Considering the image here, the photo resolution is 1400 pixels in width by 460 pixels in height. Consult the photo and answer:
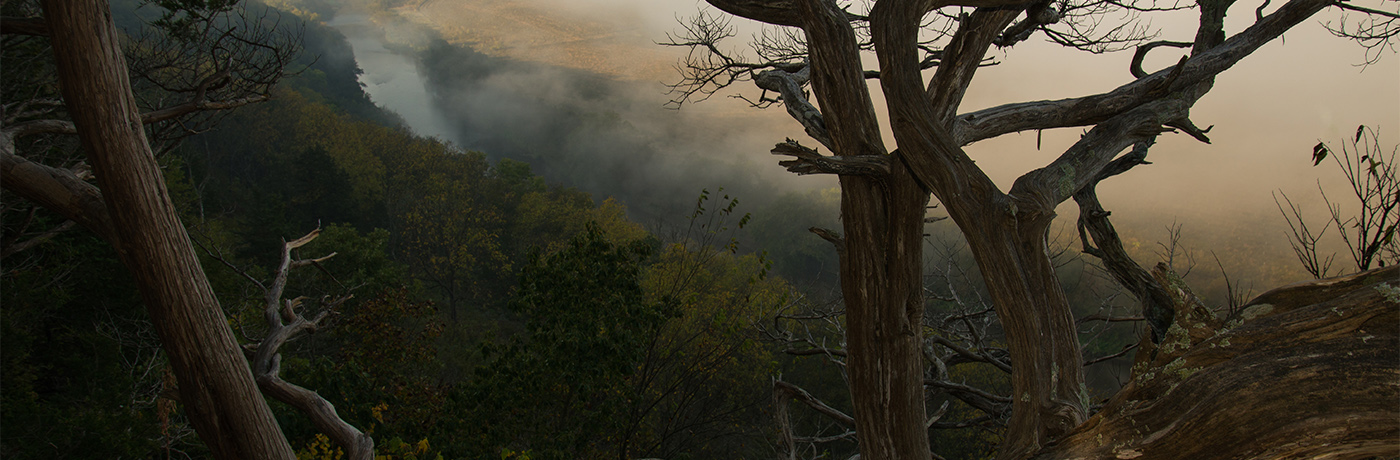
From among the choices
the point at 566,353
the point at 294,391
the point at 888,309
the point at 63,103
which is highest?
the point at 888,309

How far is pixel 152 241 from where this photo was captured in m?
3.09

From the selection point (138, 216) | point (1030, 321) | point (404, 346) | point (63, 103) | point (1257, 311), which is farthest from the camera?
point (404, 346)

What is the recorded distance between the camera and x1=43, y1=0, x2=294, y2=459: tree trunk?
2.96 m

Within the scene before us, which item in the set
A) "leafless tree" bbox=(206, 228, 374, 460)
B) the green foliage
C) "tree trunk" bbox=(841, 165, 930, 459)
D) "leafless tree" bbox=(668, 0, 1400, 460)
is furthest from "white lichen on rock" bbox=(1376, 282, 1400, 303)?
the green foliage

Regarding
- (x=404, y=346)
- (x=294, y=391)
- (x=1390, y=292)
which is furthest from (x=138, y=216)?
(x=404, y=346)

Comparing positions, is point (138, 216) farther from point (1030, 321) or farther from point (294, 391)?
point (1030, 321)

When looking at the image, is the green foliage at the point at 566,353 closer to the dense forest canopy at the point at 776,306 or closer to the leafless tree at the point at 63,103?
the dense forest canopy at the point at 776,306

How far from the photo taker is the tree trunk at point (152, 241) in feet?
9.71

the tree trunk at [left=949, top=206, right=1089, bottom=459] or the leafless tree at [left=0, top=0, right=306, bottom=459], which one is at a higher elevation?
the tree trunk at [left=949, top=206, right=1089, bottom=459]

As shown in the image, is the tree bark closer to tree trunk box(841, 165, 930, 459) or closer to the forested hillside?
tree trunk box(841, 165, 930, 459)

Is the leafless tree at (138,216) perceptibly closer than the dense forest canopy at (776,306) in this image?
No

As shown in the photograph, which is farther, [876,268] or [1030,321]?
[876,268]

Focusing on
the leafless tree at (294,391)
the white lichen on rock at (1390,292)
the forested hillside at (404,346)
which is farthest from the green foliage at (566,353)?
the white lichen on rock at (1390,292)

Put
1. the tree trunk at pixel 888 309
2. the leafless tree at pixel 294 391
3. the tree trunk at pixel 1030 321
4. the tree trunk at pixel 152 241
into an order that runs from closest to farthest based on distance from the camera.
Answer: the tree trunk at pixel 1030 321, the tree trunk at pixel 152 241, the tree trunk at pixel 888 309, the leafless tree at pixel 294 391
